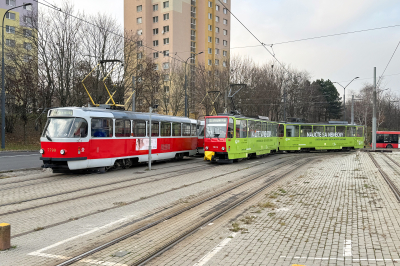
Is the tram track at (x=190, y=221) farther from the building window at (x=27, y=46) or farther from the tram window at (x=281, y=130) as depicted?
the building window at (x=27, y=46)

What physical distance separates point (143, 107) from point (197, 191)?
27284mm

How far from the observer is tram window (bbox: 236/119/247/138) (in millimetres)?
19428

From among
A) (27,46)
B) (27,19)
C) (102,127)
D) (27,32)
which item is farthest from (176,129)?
(27,46)

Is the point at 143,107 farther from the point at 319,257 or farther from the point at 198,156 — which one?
the point at 319,257

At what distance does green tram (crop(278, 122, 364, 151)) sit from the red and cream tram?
14.7 meters

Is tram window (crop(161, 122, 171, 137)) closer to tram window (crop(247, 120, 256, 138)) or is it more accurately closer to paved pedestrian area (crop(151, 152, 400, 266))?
tram window (crop(247, 120, 256, 138))

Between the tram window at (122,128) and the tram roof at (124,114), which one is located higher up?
the tram roof at (124,114)

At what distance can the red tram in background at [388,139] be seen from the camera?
46000 mm

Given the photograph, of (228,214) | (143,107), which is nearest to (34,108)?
(143,107)

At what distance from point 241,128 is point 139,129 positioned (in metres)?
6.04

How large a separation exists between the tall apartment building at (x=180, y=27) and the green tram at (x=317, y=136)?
1091 inches

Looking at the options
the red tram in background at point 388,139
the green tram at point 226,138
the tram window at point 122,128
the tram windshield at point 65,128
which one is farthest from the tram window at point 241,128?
the red tram in background at point 388,139

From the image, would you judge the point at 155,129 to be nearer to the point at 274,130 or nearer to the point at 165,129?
the point at 165,129

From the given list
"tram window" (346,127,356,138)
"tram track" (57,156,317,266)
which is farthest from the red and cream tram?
"tram window" (346,127,356,138)
